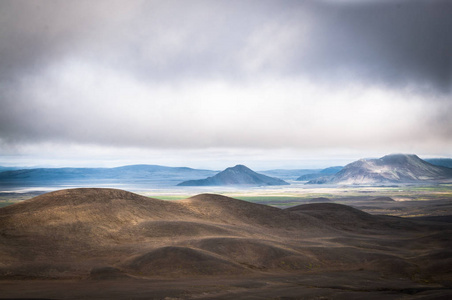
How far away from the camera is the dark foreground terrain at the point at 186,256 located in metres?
29.2

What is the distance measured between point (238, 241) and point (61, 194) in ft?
95.1

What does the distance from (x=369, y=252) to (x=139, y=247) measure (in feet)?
81.4

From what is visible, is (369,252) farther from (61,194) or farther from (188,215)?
(61,194)

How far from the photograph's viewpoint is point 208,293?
28.0 m

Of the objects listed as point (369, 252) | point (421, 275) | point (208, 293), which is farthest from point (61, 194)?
point (421, 275)

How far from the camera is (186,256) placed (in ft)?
123

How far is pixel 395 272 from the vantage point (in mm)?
38000

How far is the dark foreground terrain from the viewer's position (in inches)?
1149

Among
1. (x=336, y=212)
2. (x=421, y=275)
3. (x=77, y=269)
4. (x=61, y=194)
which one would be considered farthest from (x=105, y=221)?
(x=336, y=212)

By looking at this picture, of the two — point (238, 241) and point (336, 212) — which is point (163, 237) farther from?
point (336, 212)

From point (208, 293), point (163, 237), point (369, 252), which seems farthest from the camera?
point (163, 237)

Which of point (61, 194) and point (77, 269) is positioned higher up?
point (61, 194)

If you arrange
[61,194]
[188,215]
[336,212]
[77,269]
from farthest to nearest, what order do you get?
[336,212] → [188,215] → [61,194] → [77,269]

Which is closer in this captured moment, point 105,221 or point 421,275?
point 421,275
